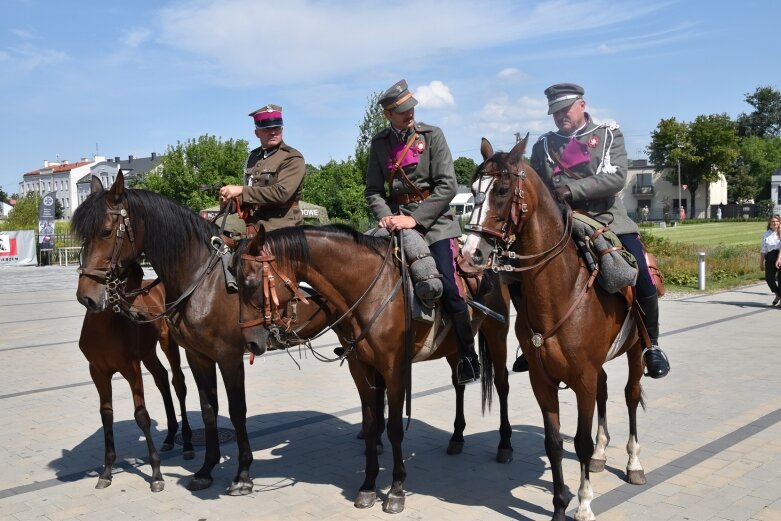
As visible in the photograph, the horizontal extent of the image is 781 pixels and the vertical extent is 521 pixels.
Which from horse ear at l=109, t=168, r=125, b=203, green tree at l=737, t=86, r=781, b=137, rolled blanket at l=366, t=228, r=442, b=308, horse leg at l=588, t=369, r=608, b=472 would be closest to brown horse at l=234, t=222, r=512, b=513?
rolled blanket at l=366, t=228, r=442, b=308

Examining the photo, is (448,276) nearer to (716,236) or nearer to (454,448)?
(454,448)

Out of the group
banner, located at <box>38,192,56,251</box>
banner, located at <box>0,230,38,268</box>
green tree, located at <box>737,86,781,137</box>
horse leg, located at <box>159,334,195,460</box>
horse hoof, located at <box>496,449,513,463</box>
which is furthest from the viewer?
green tree, located at <box>737,86,781,137</box>

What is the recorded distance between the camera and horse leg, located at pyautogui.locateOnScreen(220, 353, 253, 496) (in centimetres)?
570

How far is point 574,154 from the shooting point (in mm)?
5086

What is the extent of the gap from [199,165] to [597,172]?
4737cm

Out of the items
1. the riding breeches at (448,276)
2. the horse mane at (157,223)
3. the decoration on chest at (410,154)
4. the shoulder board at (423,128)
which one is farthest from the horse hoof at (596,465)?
the horse mane at (157,223)

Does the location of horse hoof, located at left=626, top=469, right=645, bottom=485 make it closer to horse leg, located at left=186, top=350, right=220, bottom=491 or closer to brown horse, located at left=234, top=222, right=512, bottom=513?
brown horse, located at left=234, top=222, right=512, bottom=513

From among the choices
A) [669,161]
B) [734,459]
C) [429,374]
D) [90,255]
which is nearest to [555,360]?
A: [734,459]

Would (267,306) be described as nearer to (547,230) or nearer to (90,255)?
(90,255)

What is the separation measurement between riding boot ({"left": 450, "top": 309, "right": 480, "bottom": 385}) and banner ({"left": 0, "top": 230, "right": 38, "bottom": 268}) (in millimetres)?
35339

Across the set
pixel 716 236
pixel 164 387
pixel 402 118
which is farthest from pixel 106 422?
pixel 716 236

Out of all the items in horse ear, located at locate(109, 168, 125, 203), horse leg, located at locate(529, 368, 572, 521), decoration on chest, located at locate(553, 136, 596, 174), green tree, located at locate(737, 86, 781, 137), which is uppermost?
green tree, located at locate(737, 86, 781, 137)

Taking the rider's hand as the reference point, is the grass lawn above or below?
below

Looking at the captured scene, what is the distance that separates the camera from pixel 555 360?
4.67 metres
